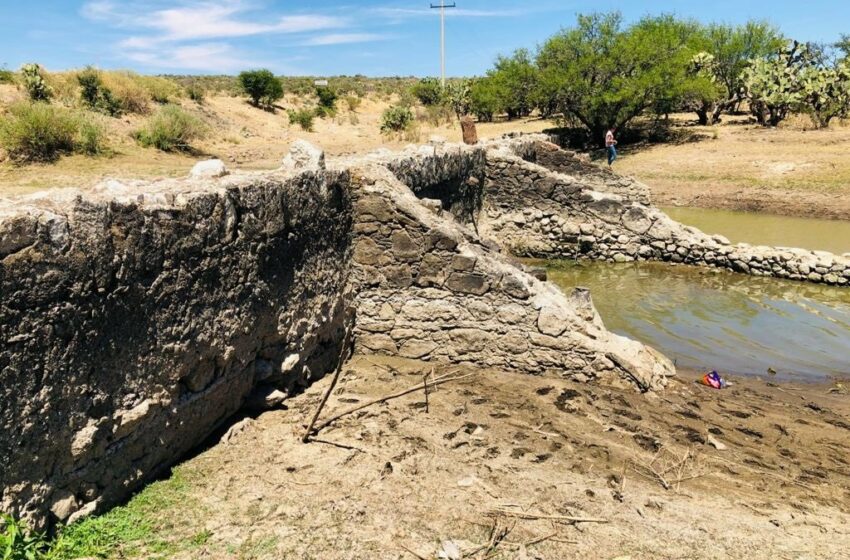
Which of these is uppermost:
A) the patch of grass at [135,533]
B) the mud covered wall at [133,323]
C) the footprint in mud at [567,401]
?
the mud covered wall at [133,323]

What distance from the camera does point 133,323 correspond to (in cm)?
405

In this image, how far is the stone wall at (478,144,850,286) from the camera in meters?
12.5

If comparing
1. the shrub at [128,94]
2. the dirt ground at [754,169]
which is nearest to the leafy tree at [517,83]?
the dirt ground at [754,169]

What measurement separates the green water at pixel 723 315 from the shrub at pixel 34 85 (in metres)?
14.1

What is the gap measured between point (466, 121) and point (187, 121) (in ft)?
22.2

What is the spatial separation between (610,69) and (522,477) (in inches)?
917

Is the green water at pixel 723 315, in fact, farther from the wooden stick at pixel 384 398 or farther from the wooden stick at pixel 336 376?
the wooden stick at pixel 336 376

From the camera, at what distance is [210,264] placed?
15.3 ft

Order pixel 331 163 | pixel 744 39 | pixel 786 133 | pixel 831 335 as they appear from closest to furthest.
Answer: pixel 331 163
pixel 831 335
pixel 786 133
pixel 744 39

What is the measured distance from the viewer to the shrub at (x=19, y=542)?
3070 millimetres

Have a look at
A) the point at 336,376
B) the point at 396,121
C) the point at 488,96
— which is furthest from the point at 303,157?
the point at 488,96

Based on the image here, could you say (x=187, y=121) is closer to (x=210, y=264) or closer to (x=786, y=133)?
(x=210, y=264)

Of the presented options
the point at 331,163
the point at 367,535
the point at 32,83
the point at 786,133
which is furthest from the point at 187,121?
the point at 786,133

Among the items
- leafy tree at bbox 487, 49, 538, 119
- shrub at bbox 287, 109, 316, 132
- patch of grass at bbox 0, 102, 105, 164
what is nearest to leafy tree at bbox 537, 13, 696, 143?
leafy tree at bbox 487, 49, 538, 119
